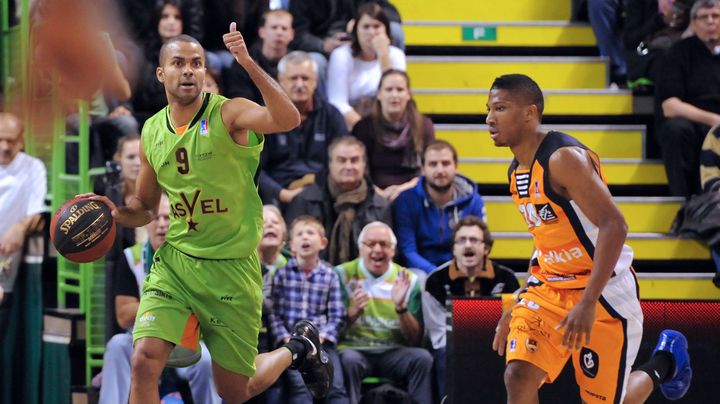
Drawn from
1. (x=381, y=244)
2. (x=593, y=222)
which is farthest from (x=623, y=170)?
(x=593, y=222)

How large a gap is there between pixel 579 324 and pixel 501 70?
16.8ft

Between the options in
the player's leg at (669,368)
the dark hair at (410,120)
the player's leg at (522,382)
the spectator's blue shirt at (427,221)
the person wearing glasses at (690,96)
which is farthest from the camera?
the person wearing glasses at (690,96)

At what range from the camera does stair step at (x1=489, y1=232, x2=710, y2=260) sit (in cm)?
879

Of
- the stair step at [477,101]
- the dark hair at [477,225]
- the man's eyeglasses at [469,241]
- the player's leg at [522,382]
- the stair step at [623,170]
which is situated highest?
the stair step at [477,101]

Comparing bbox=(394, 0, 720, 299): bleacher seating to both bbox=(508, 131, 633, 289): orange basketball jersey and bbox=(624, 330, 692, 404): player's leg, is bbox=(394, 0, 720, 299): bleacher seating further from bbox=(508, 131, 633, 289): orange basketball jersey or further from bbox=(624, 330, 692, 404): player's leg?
bbox=(508, 131, 633, 289): orange basketball jersey

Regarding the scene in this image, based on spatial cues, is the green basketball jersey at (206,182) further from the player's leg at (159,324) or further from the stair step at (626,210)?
the stair step at (626,210)

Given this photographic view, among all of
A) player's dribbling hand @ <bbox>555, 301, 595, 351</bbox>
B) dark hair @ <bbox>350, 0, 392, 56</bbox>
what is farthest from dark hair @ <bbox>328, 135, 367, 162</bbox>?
player's dribbling hand @ <bbox>555, 301, 595, 351</bbox>

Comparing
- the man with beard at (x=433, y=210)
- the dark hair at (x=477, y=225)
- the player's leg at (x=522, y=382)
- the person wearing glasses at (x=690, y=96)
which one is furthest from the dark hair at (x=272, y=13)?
the player's leg at (x=522, y=382)

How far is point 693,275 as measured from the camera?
8.55 metres

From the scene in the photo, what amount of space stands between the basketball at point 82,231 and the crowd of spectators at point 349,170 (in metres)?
1.59

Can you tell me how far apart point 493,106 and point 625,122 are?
4.52 meters

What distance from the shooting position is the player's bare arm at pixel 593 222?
16.4 ft

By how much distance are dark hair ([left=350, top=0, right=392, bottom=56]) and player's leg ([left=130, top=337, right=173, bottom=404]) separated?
14.0 feet

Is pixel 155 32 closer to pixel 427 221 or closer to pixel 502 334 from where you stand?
pixel 427 221
